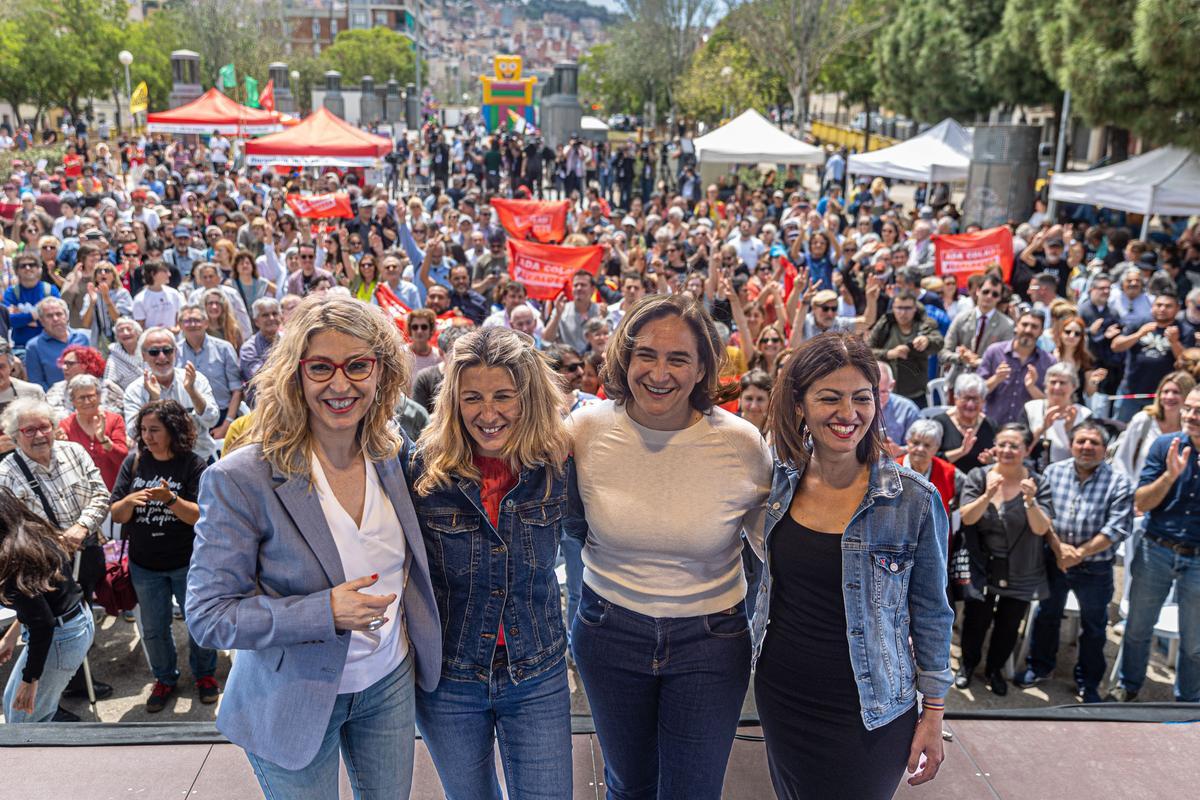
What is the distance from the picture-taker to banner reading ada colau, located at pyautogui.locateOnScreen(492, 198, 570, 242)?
12.9 meters

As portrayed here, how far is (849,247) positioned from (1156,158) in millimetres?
6045

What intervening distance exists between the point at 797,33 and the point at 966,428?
90.8 ft

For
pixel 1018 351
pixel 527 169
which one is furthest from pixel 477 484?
pixel 527 169

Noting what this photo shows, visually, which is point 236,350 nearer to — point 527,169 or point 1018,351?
point 1018,351

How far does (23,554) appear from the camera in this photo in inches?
154

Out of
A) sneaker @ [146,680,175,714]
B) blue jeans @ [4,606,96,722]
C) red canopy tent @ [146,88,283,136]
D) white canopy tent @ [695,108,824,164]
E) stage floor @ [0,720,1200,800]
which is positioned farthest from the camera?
red canopy tent @ [146,88,283,136]

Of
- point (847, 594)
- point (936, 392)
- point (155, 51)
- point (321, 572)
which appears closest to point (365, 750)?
point (321, 572)

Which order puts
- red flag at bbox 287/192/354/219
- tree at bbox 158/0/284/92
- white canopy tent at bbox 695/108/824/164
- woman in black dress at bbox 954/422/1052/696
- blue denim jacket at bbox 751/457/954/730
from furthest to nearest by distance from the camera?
1. tree at bbox 158/0/284/92
2. white canopy tent at bbox 695/108/824/164
3. red flag at bbox 287/192/354/219
4. woman in black dress at bbox 954/422/1052/696
5. blue denim jacket at bbox 751/457/954/730

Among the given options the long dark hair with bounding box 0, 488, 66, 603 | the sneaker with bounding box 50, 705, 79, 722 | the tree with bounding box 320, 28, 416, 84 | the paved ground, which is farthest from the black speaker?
the tree with bounding box 320, 28, 416, 84

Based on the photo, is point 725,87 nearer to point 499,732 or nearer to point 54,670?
point 54,670

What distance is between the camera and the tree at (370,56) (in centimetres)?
8812

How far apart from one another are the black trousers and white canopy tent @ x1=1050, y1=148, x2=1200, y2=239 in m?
9.79

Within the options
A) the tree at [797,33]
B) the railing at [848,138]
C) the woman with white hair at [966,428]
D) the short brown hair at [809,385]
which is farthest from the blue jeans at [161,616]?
the railing at [848,138]

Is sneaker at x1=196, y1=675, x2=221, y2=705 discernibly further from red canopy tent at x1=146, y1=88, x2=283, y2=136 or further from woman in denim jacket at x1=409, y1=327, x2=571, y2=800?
red canopy tent at x1=146, y1=88, x2=283, y2=136
